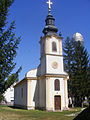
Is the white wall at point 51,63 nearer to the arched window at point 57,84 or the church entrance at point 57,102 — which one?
the arched window at point 57,84

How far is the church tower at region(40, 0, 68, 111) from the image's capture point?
2584 centimetres

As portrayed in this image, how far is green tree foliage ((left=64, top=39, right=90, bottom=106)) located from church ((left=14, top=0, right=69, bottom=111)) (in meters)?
7.25

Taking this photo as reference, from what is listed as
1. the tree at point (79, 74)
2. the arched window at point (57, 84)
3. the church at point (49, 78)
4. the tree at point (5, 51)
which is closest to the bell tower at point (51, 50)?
the church at point (49, 78)

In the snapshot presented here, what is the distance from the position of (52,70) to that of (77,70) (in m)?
10.2

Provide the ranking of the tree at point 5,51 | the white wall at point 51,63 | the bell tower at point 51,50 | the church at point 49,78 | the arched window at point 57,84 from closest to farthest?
1. the tree at point 5,51
2. the church at point 49,78
3. the arched window at point 57,84
4. the white wall at point 51,63
5. the bell tower at point 51,50

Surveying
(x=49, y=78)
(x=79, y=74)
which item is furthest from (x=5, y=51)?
(x=79, y=74)

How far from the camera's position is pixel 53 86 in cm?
2634

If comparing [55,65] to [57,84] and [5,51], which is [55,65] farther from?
[5,51]

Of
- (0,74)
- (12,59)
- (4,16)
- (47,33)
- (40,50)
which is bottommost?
(0,74)

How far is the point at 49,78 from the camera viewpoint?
86.0ft

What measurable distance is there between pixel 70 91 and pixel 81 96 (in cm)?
257

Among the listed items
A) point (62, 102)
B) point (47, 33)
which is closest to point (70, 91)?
point (62, 102)

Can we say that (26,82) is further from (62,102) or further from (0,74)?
(0,74)

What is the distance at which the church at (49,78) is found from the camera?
2594cm
